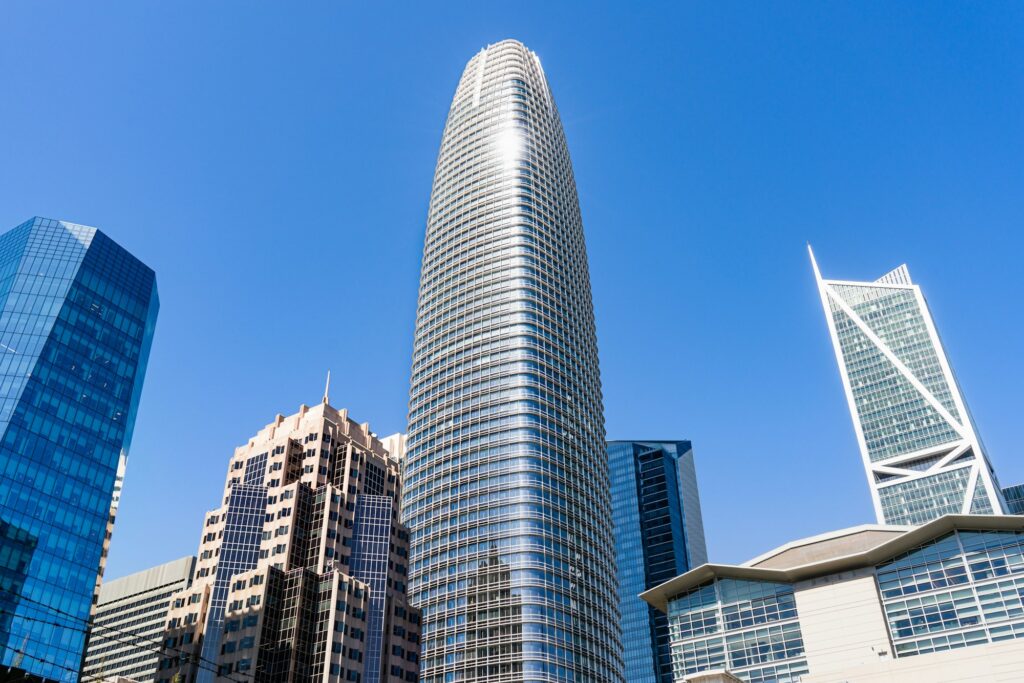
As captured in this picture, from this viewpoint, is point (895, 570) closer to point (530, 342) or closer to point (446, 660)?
point (446, 660)

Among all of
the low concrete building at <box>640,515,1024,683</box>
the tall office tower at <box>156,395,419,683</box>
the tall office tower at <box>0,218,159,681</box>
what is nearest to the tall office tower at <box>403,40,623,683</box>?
the tall office tower at <box>156,395,419,683</box>

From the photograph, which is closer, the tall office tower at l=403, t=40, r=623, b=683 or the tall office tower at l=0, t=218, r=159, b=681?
the tall office tower at l=0, t=218, r=159, b=681

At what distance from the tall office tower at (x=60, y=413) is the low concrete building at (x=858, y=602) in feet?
281

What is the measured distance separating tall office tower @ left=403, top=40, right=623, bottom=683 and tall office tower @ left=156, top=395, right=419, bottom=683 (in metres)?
8.23

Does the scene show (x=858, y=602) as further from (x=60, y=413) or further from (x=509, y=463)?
(x=60, y=413)

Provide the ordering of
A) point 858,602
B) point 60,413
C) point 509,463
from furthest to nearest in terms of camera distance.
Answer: point 509,463, point 60,413, point 858,602

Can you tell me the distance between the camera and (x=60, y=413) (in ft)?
464

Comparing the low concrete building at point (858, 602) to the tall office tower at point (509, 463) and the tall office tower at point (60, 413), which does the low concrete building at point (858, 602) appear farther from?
the tall office tower at point (60, 413)

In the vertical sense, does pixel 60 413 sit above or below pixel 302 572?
above

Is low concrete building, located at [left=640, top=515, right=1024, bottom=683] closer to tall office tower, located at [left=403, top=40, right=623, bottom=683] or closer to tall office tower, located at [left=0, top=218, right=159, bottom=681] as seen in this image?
tall office tower, located at [left=403, top=40, right=623, bottom=683]

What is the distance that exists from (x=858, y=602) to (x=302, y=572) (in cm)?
7972

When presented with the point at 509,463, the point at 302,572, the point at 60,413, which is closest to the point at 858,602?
the point at 509,463

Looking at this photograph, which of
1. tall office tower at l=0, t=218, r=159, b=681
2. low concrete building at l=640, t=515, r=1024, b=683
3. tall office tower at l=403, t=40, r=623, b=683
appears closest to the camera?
low concrete building at l=640, t=515, r=1024, b=683

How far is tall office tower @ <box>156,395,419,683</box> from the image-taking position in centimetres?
12738
